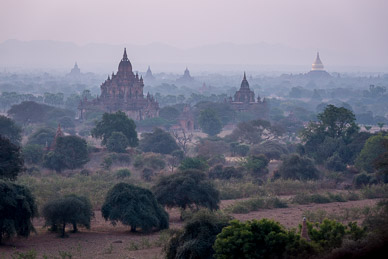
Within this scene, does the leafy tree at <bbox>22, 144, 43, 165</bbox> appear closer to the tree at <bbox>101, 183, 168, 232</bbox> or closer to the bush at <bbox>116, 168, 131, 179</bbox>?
the bush at <bbox>116, 168, 131, 179</bbox>

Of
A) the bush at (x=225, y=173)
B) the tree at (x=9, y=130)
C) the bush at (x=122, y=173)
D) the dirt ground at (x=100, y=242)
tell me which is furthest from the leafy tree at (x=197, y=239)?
the tree at (x=9, y=130)

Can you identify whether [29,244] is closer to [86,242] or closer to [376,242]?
[86,242]

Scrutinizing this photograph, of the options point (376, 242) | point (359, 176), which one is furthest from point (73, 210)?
point (359, 176)

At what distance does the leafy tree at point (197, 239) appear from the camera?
50.8 ft

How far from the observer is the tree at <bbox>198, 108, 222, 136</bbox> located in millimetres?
62906

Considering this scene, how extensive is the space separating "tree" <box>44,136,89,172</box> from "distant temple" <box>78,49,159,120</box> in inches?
1107

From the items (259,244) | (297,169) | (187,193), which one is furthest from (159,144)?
(259,244)

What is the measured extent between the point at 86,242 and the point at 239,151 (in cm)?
2890

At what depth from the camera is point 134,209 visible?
71.7ft

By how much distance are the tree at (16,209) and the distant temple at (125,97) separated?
4857 cm

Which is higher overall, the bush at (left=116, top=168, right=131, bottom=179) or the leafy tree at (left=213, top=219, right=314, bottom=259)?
the leafy tree at (left=213, top=219, right=314, bottom=259)

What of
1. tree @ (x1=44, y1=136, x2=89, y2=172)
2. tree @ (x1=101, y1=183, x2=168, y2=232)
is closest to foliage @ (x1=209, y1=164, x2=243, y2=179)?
tree @ (x1=44, y1=136, x2=89, y2=172)

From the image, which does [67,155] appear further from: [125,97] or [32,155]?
[125,97]

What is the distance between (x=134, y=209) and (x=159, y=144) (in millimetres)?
26233
